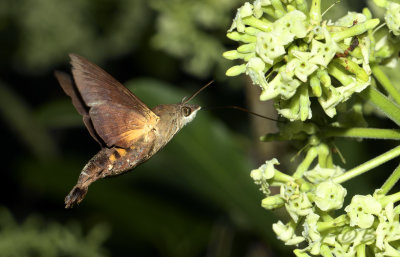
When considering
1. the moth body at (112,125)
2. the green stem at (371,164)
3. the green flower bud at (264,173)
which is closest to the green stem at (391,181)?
the green stem at (371,164)

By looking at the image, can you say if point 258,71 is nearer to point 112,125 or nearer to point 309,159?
point 309,159

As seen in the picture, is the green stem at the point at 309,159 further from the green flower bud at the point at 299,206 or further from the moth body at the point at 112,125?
the moth body at the point at 112,125

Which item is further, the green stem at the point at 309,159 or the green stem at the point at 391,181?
the green stem at the point at 309,159

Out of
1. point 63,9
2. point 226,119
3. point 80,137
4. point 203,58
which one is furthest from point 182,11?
point 80,137

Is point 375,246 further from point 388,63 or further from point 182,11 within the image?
point 182,11

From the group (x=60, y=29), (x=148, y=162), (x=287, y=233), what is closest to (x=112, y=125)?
(x=287, y=233)

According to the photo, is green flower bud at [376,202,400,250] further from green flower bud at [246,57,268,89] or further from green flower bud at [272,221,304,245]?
green flower bud at [246,57,268,89]
